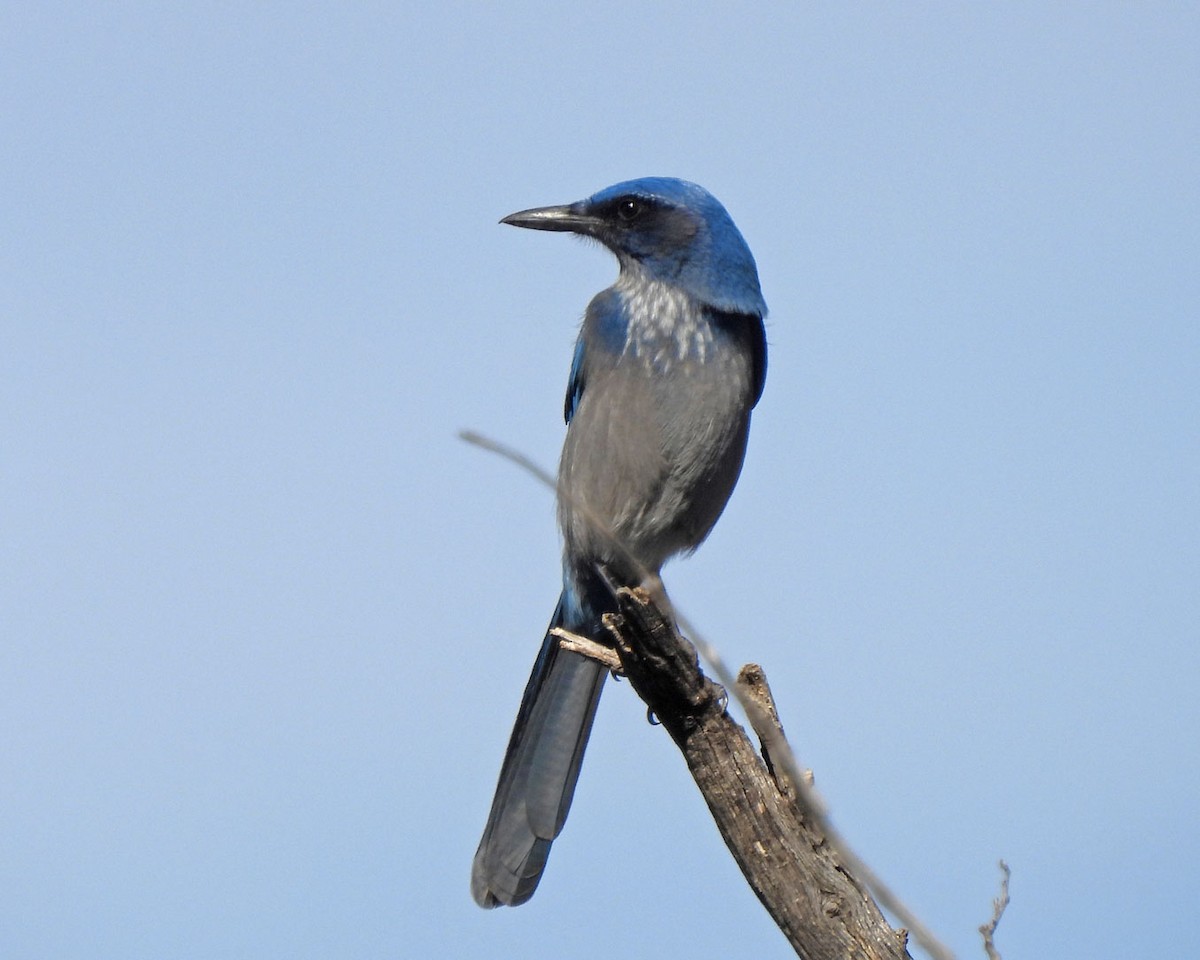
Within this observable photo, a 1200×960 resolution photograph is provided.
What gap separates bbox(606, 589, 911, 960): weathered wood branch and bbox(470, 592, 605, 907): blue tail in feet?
A: 4.70

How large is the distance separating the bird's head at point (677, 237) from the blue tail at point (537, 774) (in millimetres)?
1532

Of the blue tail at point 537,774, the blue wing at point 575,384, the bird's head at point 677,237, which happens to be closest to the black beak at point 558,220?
the bird's head at point 677,237

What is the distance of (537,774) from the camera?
6.48 metres

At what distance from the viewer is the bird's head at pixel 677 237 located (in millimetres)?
6504

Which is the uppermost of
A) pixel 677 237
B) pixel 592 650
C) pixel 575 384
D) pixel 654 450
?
pixel 677 237

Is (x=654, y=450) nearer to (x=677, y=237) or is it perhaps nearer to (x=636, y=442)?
(x=636, y=442)

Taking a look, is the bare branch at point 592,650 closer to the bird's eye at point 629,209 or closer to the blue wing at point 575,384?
the blue wing at point 575,384

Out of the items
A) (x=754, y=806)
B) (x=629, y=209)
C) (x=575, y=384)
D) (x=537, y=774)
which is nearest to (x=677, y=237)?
(x=629, y=209)

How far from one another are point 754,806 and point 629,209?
3.08 m

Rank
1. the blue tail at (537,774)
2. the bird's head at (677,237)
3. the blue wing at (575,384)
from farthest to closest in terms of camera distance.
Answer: the blue wing at (575,384), the bird's head at (677,237), the blue tail at (537,774)

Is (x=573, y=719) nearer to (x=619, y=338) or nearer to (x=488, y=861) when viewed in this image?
(x=488, y=861)

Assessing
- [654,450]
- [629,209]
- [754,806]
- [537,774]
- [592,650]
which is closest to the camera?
[754,806]

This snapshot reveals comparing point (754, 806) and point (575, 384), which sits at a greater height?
point (575, 384)

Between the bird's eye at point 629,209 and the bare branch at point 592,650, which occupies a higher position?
the bird's eye at point 629,209
